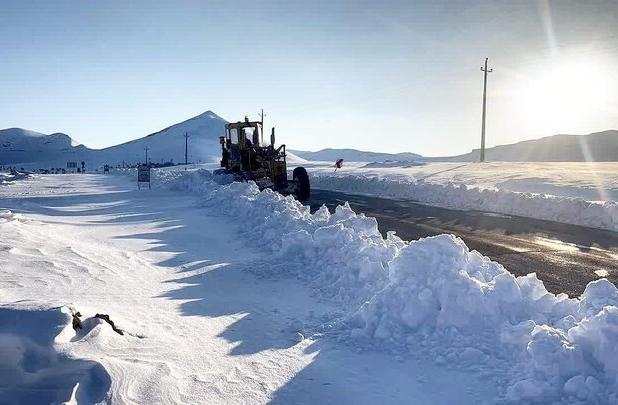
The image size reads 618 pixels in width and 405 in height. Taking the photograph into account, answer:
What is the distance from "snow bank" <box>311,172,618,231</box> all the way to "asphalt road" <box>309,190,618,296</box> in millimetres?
969

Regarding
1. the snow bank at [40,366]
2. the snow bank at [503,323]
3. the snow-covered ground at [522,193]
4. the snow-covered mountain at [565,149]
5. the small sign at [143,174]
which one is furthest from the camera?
the snow-covered mountain at [565,149]

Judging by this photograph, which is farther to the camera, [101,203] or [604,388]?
[101,203]

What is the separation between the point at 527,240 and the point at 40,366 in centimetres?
1056

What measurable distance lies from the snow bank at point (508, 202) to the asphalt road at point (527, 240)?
3.18 feet

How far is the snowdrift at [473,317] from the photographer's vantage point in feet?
12.6

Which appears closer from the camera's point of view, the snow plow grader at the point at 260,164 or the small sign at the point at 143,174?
the snow plow grader at the point at 260,164

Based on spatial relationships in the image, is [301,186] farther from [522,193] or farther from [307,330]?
[307,330]

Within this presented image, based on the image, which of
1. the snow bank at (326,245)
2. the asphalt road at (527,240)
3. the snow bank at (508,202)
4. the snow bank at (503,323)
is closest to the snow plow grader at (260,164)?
the asphalt road at (527,240)

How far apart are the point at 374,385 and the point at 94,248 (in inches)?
268

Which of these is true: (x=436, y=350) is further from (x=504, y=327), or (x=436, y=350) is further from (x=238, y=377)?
(x=238, y=377)

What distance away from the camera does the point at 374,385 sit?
4.21 meters

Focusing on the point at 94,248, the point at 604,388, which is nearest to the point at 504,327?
the point at 604,388

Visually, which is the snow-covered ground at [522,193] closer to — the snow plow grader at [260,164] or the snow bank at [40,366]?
the snow plow grader at [260,164]

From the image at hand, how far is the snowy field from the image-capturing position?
3.87 meters
